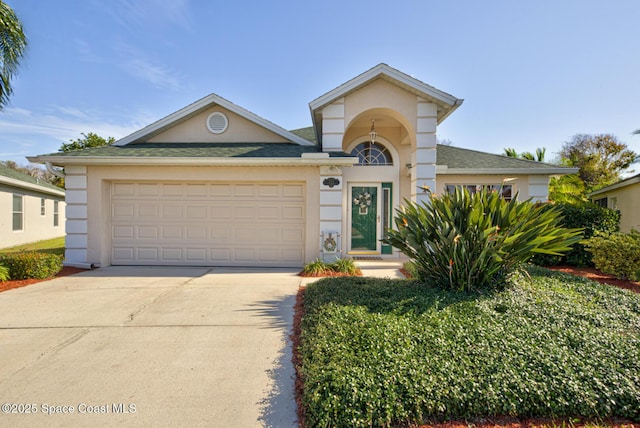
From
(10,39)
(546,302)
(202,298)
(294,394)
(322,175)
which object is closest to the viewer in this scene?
(294,394)

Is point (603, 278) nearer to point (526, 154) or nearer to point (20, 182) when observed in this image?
point (526, 154)

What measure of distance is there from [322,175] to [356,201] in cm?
225

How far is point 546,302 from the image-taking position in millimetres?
4359

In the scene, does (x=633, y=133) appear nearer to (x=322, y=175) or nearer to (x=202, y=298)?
(x=322, y=175)

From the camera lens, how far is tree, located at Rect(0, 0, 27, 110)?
682cm

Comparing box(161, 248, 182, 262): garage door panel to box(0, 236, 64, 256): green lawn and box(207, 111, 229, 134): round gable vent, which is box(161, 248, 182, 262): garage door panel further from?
box(0, 236, 64, 256): green lawn

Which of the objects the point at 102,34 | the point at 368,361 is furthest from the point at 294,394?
the point at 102,34

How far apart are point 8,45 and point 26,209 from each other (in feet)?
40.5

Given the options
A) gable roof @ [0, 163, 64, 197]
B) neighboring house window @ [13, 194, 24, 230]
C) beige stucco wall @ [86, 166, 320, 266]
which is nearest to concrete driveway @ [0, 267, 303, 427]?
beige stucco wall @ [86, 166, 320, 266]

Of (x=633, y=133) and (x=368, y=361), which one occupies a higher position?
(x=633, y=133)

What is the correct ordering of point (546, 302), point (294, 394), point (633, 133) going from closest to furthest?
point (294, 394)
point (546, 302)
point (633, 133)

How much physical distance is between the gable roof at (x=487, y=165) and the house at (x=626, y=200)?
5.01m

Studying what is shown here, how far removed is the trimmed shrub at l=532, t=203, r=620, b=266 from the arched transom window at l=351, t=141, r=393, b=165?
5196 millimetres

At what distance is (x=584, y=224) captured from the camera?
9031mm
